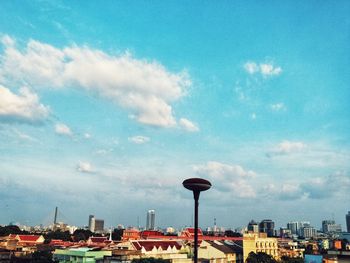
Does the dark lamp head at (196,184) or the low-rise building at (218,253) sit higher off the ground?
the dark lamp head at (196,184)

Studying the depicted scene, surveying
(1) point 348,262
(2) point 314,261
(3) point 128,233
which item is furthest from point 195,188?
(3) point 128,233

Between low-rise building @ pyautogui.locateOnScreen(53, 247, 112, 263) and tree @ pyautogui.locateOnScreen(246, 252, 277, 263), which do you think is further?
tree @ pyautogui.locateOnScreen(246, 252, 277, 263)

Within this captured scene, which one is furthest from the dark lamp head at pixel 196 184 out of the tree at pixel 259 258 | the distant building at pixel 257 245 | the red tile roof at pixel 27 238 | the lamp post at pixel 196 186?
the red tile roof at pixel 27 238

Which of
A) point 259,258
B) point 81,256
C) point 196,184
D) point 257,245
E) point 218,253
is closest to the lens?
point 196,184

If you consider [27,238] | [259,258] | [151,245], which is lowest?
[259,258]

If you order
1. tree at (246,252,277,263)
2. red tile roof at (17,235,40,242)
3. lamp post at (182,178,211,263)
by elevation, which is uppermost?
lamp post at (182,178,211,263)

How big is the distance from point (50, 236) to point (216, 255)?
258 feet

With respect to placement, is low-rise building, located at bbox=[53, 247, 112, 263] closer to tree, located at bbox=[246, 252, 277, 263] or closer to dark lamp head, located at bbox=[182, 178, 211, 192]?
tree, located at bbox=[246, 252, 277, 263]

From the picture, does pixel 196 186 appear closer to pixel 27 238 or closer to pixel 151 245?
pixel 151 245

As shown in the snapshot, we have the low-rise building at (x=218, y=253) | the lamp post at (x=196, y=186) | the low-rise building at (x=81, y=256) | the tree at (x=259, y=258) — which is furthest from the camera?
the low-rise building at (x=218, y=253)

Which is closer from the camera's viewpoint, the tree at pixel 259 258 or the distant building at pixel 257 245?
the tree at pixel 259 258

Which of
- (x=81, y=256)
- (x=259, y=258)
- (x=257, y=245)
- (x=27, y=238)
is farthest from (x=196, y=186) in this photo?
(x=27, y=238)

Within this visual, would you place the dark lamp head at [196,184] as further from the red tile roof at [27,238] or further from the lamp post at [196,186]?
the red tile roof at [27,238]

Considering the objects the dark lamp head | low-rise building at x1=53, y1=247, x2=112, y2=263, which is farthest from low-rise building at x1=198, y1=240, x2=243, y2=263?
the dark lamp head
